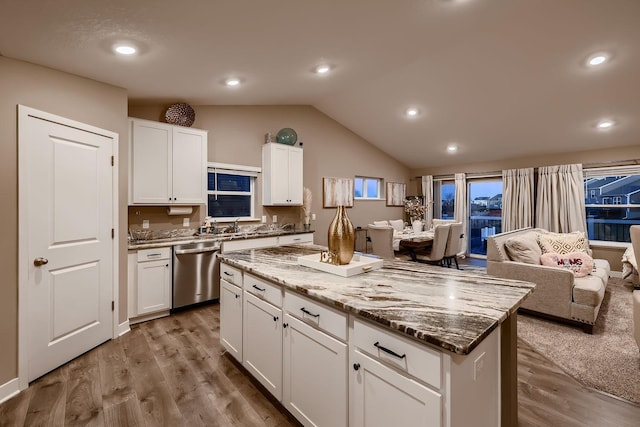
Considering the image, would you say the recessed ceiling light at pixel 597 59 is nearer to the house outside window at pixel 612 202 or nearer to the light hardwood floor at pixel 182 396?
the house outside window at pixel 612 202

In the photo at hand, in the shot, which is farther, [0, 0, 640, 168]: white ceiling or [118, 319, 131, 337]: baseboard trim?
[118, 319, 131, 337]: baseboard trim

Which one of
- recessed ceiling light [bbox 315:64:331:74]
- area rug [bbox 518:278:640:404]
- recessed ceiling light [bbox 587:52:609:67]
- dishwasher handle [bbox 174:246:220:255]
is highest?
recessed ceiling light [bbox 587:52:609:67]

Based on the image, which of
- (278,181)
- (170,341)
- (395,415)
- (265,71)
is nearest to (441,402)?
(395,415)

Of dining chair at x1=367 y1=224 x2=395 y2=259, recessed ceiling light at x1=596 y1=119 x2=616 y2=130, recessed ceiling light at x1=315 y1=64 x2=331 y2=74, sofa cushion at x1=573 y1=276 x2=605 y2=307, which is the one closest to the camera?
sofa cushion at x1=573 y1=276 x2=605 y2=307

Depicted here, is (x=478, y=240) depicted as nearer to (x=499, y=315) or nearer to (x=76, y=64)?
(x=499, y=315)

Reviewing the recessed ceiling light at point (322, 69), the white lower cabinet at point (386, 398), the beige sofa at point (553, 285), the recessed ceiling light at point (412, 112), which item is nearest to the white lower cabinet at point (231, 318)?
the white lower cabinet at point (386, 398)

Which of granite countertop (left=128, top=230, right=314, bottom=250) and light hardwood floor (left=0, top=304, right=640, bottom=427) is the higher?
granite countertop (left=128, top=230, right=314, bottom=250)

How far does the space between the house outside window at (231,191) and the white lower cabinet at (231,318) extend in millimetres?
2224

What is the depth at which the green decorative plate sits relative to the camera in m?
5.01

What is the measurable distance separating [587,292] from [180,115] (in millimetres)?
4875

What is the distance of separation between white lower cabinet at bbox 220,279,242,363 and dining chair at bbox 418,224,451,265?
3591 mm

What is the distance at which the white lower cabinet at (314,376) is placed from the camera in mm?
1434

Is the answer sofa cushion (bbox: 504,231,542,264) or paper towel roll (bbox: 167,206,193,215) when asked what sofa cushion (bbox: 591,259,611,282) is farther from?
paper towel roll (bbox: 167,206,193,215)

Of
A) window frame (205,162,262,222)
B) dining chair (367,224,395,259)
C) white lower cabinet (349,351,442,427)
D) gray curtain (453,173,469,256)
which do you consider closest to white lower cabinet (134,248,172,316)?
window frame (205,162,262,222)
